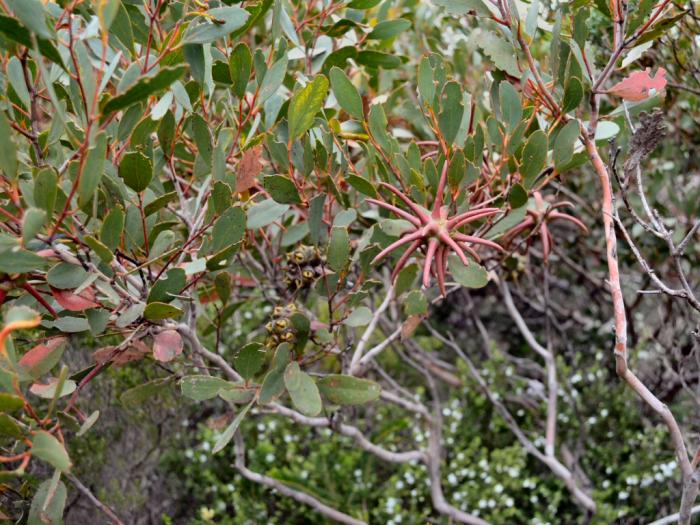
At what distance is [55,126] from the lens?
108 centimetres

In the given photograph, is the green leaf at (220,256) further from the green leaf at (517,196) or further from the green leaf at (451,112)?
the green leaf at (517,196)

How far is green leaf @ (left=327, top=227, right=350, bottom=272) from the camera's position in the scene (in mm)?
1321

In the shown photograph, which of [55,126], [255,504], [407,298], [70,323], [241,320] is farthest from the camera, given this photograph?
[241,320]

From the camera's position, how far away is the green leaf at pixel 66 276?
1041 mm

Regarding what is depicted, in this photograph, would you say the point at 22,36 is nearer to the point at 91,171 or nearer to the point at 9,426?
the point at 91,171

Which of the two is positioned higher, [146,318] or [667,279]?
[146,318]

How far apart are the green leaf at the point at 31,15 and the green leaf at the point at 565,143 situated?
0.85 meters

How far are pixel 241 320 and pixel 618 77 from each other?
1.71m

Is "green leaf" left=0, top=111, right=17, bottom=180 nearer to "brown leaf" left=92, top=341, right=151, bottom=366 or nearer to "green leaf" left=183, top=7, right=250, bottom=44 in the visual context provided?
"green leaf" left=183, top=7, right=250, bottom=44

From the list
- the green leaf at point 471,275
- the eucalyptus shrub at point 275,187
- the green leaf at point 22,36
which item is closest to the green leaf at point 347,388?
the eucalyptus shrub at point 275,187

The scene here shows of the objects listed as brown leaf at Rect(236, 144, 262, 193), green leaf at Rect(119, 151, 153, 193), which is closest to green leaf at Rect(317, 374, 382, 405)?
brown leaf at Rect(236, 144, 262, 193)

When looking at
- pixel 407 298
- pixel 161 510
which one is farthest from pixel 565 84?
pixel 161 510

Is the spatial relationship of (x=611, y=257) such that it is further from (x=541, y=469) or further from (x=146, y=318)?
(x=541, y=469)

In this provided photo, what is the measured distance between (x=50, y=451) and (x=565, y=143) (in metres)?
0.97
